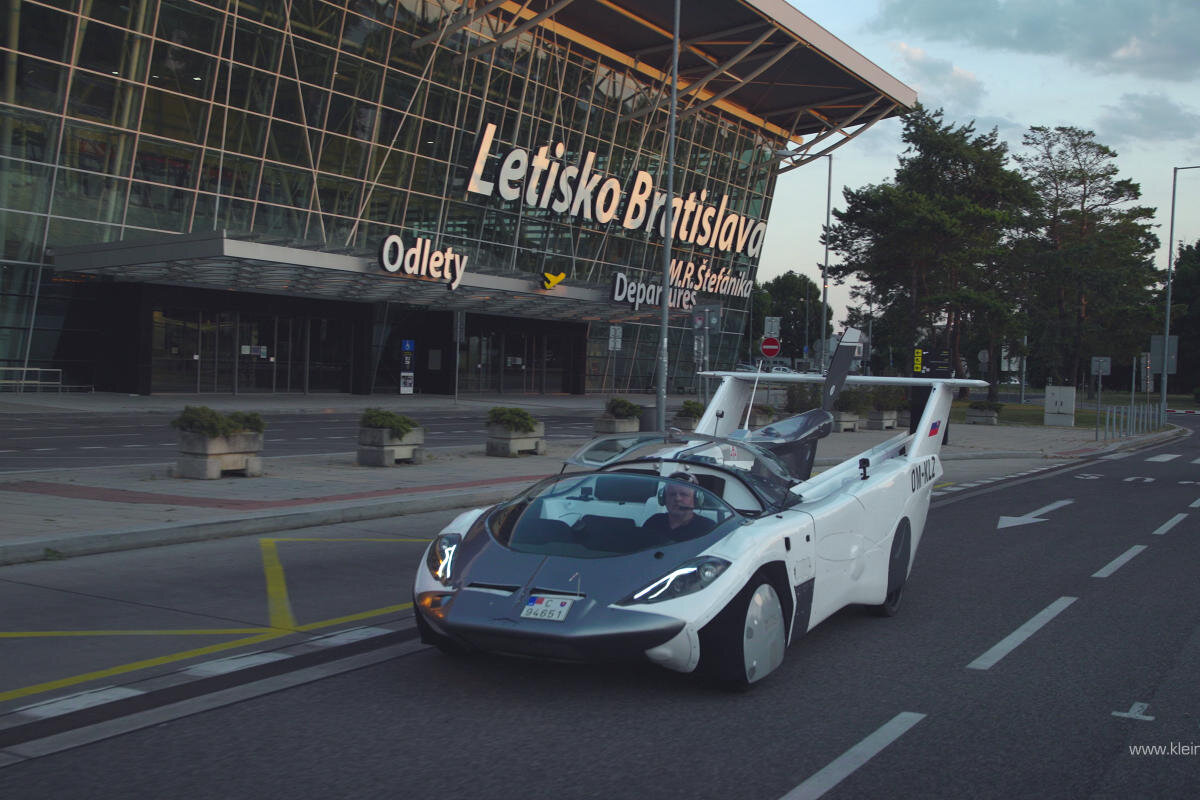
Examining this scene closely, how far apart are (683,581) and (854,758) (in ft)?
3.76

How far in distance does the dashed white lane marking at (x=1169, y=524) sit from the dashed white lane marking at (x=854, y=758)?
850 centimetres

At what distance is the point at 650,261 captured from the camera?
180 ft

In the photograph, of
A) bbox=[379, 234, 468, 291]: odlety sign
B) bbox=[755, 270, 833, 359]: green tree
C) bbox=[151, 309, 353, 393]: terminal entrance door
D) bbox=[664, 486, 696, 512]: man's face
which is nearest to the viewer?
bbox=[664, 486, 696, 512]: man's face

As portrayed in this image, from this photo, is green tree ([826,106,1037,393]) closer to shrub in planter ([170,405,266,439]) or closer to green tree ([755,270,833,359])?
shrub in planter ([170,405,266,439])

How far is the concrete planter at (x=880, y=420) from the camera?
33.6m

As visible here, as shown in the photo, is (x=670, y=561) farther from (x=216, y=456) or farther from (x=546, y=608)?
(x=216, y=456)

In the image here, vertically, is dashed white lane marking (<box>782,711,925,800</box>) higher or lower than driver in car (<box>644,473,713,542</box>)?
lower

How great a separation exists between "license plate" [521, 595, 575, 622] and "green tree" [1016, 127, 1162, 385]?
56.8m

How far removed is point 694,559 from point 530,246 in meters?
42.7

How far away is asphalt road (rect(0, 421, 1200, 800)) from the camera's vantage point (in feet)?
13.8

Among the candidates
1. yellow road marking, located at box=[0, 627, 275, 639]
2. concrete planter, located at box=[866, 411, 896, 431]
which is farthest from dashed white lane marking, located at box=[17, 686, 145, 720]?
concrete planter, located at box=[866, 411, 896, 431]

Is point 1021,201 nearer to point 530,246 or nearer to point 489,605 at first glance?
point 530,246

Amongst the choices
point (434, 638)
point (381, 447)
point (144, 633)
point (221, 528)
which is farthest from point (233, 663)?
point (381, 447)

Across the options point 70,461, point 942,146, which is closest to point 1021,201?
point 942,146
